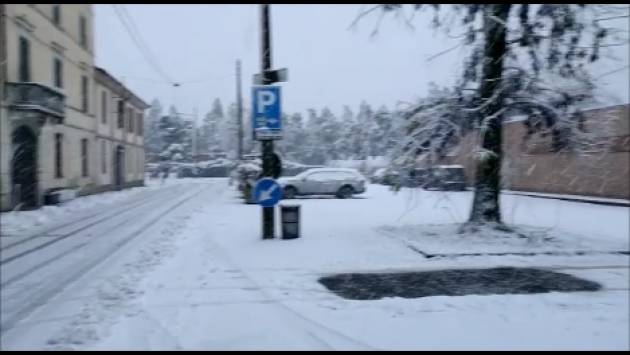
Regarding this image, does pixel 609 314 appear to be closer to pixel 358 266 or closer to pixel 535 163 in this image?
pixel 358 266

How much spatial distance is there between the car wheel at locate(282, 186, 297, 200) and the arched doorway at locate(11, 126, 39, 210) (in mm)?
10229

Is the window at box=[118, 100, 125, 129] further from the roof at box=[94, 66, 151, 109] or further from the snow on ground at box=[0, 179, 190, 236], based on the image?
the snow on ground at box=[0, 179, 190, 236]

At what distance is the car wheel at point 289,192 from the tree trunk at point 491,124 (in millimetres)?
13347

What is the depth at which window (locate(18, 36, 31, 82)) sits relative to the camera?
16.3 meters

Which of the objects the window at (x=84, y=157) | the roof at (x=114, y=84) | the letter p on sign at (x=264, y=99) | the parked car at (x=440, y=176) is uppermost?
the roof at (x=114, y=84)

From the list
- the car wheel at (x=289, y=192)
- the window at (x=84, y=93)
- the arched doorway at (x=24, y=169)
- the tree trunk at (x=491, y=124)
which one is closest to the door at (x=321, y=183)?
the car wheel at (x=289, y=192)

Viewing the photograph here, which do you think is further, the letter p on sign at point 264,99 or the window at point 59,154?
the window at point 59,154

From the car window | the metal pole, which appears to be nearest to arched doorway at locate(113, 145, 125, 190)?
the car window

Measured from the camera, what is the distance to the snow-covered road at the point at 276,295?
4.77 metres

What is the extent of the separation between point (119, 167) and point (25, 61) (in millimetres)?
16722

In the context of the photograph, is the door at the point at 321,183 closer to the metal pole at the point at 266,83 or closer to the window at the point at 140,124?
the metal pole at the point at 266,83

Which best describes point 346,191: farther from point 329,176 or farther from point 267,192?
point 267,192

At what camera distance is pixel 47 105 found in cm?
1725

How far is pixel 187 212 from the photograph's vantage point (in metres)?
17.2
